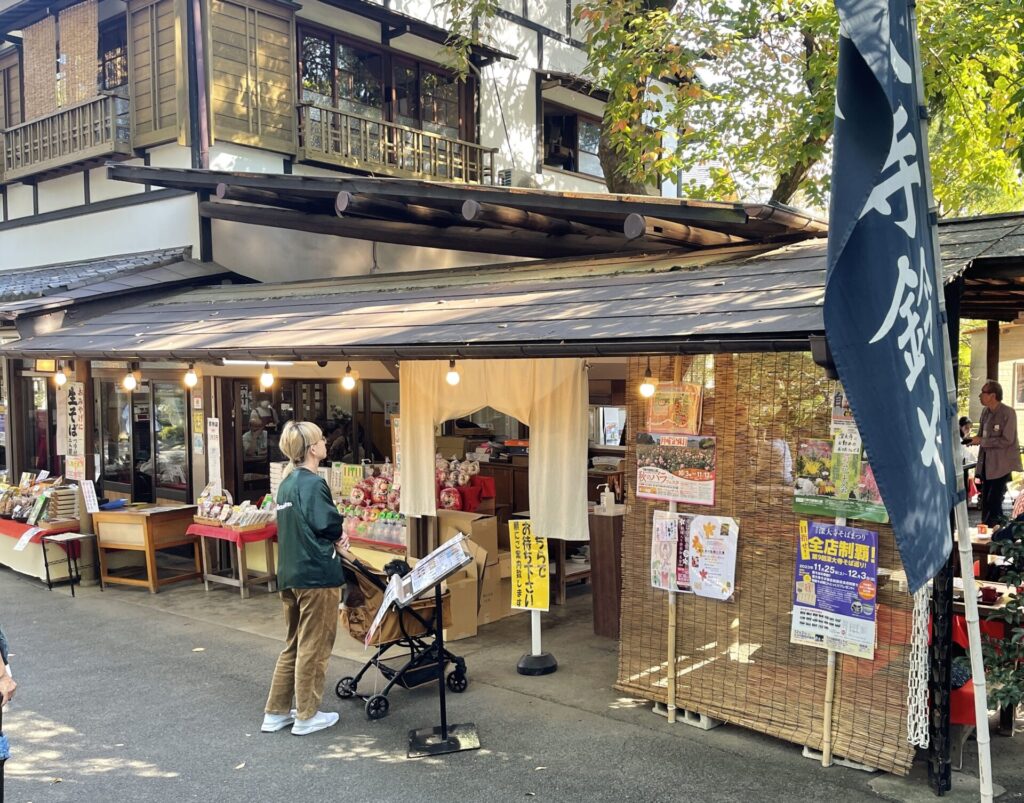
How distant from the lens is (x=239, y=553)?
859 centimetres

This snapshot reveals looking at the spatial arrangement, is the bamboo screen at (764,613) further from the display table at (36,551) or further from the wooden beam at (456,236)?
the display table at (36,551)

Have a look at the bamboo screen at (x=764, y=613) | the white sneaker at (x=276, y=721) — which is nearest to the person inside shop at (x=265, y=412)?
the white sneaker at (x=276, y=721)

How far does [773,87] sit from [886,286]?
34.3 ft

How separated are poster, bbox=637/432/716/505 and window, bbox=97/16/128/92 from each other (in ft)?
31.3

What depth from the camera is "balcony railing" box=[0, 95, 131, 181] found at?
10664 millimetres

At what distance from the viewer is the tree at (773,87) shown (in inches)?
370

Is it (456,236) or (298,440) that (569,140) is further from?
(298,440)

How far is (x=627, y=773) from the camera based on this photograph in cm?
462

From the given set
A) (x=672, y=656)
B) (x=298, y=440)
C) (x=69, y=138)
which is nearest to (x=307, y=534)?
(x=298, y=440)

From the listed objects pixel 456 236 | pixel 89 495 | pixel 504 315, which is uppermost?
pixel 456 236

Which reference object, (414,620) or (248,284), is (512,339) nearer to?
(414,620)

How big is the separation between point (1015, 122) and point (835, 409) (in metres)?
6.60

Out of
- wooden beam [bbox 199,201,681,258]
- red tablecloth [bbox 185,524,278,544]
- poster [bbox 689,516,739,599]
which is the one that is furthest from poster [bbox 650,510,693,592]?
red tablecloth [bbox 185,524,278,544]

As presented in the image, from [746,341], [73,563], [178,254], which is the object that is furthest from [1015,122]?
[73,563]
